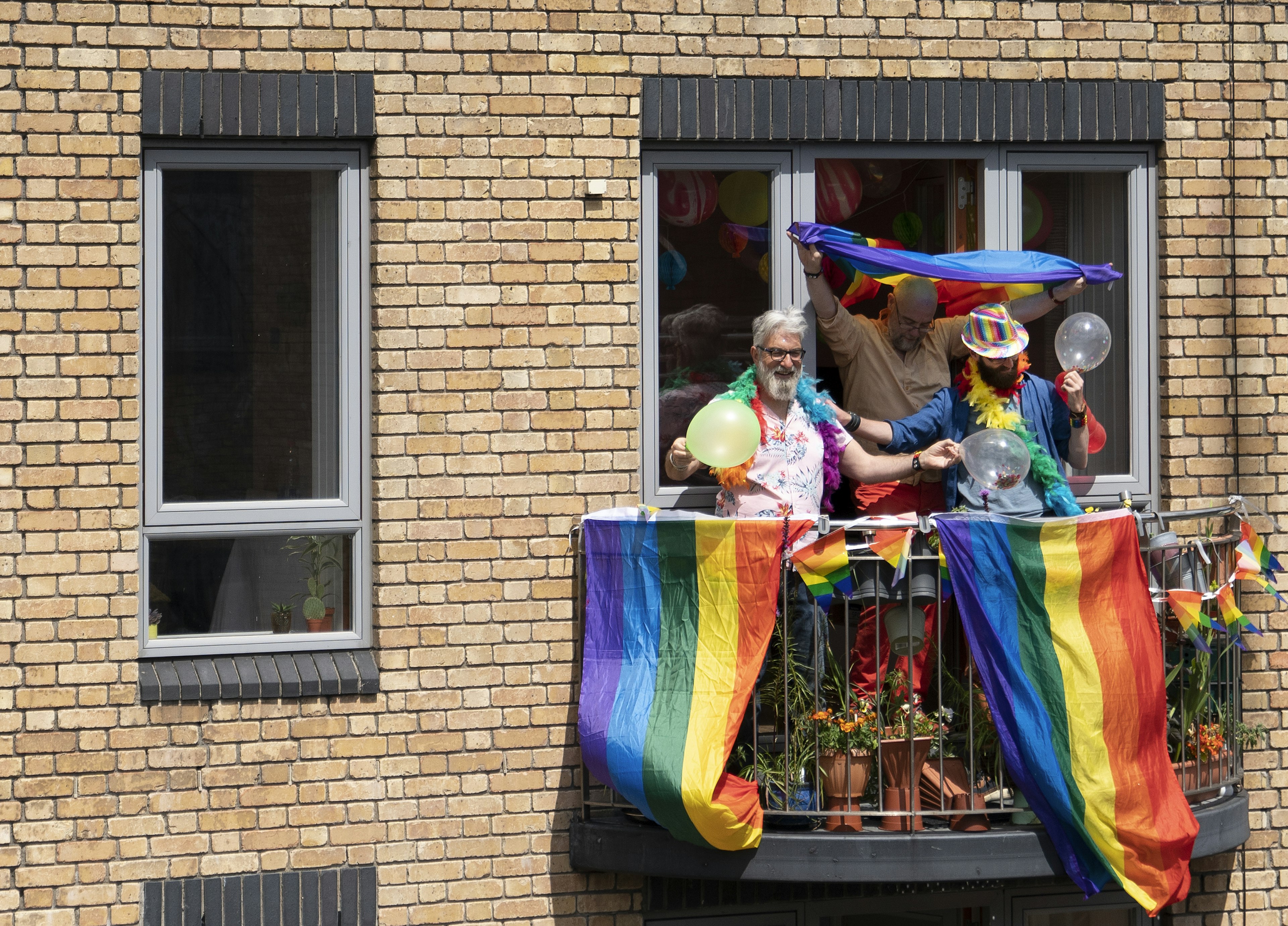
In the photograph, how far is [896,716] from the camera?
591 cm

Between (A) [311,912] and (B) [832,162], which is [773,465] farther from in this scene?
(A) [311,912]

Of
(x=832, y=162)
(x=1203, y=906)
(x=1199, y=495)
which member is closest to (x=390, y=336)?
(x=832, y=162)

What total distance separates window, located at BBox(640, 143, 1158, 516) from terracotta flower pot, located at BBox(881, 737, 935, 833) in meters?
1.34

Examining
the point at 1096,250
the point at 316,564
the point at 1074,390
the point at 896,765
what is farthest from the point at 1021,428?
the point at 316,564

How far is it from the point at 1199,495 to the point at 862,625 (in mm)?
1818

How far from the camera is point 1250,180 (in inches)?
266

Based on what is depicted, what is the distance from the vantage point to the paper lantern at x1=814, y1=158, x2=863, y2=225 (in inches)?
265

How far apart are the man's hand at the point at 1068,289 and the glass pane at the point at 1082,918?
2.74 meters

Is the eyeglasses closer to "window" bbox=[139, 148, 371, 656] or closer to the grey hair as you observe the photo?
the grey hair

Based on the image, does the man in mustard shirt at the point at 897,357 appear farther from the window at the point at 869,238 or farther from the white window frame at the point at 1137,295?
the white window frame at the point at 1137,295

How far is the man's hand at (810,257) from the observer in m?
6.29

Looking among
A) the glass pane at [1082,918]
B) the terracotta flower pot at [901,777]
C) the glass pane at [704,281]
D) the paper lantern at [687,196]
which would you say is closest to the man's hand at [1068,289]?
the glass pane at [704,281]

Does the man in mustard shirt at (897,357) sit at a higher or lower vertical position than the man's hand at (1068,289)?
lower

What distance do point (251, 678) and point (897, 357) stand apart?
120 inches
